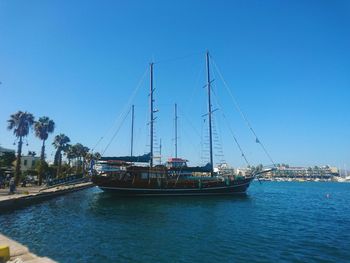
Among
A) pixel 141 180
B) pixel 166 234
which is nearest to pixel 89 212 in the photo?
Result: pixel 166 234

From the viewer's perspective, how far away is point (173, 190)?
4766 centimetres

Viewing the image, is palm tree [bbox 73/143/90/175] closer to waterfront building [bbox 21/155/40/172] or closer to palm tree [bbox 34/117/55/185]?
waterfront building [bbox 21/155/40/172]

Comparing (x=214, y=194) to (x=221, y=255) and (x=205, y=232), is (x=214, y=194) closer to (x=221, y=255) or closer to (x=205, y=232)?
(x=205, y=232)

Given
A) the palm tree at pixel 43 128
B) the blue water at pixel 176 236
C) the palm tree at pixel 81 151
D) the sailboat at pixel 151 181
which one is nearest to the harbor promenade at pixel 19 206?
the blue water at pixel 176 236

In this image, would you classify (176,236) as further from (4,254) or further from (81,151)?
(81,151)

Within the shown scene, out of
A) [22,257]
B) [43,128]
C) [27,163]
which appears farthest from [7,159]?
[22,257]

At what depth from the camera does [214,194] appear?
1959 inches

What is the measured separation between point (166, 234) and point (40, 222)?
11.0 meters

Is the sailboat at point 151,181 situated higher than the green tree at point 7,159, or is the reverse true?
the green tree at point 7,159

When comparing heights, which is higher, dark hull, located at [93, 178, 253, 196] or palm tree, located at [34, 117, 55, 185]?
palm tree, located at [34, 117, 55, 185]

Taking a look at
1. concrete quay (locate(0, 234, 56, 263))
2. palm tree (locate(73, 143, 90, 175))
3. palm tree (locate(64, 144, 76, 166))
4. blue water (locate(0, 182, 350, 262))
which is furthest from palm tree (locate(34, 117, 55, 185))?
concrete quay (locate(0, 234, 56, 263))

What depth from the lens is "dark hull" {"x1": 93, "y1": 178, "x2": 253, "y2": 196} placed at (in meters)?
45.9

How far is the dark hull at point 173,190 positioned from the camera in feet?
151

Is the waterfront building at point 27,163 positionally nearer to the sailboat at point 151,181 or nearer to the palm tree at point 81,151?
the palm tree at point 81,151
